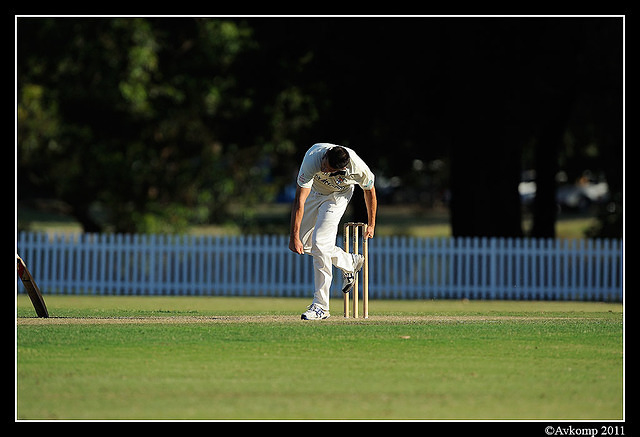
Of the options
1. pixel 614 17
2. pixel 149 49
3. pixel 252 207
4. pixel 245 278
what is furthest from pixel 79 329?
pixel 252 207

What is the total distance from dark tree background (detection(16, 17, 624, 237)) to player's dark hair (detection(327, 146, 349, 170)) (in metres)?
11.7

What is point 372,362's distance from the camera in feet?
30.5

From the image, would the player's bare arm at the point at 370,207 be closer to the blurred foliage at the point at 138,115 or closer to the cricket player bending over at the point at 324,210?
the cricket player bending over at the point at 324,210

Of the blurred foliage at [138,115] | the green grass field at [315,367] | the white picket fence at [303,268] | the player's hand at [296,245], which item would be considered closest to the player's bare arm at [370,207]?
the player's hand at [296,245]

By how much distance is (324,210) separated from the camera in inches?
449

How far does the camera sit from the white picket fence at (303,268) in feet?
67.7

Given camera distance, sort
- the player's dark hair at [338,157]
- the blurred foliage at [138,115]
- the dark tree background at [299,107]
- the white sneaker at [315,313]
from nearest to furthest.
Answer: the player's dark hair at [338,157]
the white sneaker at [315,313]
the dark tree background at [299,107]
the blurred foliage at [138,115]

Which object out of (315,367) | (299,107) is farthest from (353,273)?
(299,107)

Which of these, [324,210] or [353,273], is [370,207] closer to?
[324,210]

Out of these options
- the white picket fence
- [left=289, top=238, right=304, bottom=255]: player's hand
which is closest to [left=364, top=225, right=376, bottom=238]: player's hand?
[left=289, top=238, right=304, bottom=255]: player's hand

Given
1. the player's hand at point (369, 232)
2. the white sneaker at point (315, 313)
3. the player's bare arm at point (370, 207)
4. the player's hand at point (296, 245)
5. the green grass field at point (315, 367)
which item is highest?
the player's bare arm at point (370, 207)

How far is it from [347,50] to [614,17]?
5.39 meters

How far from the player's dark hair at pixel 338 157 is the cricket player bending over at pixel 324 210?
51mm

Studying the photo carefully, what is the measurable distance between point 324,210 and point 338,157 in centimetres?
93
